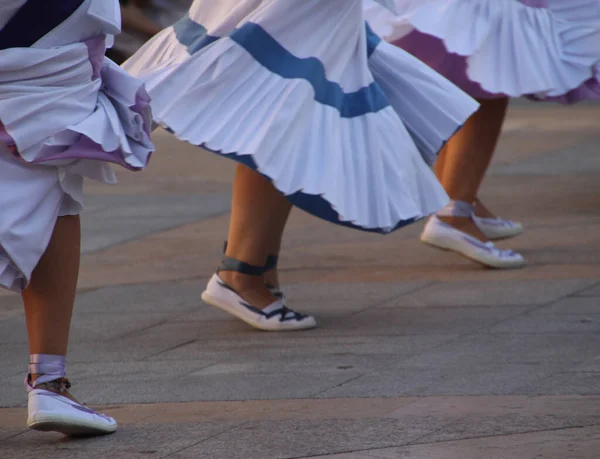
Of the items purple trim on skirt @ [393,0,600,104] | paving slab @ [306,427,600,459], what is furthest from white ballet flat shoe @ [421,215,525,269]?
paving slab @ [306,427,600,459]

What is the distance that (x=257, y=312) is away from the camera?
4.69 m

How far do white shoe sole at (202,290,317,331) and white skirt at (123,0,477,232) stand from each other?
627 mm

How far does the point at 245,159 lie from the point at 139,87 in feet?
2.22

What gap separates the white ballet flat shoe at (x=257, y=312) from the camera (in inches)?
184

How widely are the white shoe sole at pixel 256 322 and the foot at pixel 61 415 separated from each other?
4.24 feet

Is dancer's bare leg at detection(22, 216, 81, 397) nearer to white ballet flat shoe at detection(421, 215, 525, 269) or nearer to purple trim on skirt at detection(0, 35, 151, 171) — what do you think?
purple trim on skirt at detection(0, 35, 151, 171)

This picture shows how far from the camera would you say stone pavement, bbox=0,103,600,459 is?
3.34 m

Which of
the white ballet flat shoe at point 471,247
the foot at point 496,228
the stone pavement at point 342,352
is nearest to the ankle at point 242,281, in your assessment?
the stone pavement at point 342,352

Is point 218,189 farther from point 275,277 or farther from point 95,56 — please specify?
point 95,56

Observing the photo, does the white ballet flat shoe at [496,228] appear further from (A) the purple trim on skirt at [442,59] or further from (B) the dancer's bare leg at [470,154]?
(A) the purple trim on skirt at [442,59]

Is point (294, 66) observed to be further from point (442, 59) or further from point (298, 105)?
point (442, 59)

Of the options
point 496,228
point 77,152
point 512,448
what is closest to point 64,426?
point 77,152

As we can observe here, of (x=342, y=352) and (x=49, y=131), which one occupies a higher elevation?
(x=49, y=131)

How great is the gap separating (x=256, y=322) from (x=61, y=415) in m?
1.44
